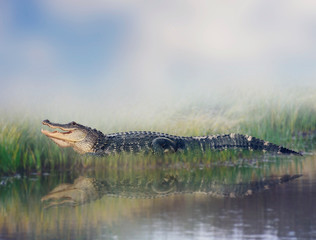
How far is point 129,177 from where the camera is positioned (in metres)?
10.6

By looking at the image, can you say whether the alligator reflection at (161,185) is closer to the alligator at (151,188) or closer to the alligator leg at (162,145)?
the alligator at (151,188)

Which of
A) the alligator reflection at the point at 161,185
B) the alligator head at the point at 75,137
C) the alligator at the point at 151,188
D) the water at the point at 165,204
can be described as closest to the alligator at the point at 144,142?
the alligator head at the point at 75,137

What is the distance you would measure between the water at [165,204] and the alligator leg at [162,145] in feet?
2.73

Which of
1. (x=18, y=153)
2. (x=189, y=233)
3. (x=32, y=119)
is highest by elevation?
(x=32, y=119)

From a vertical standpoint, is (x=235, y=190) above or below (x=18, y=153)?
below

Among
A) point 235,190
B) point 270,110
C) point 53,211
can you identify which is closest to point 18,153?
point 53,211

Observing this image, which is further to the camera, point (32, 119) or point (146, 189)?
point (32, 119)

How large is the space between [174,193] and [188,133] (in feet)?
17.2

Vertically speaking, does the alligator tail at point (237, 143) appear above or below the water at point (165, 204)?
above

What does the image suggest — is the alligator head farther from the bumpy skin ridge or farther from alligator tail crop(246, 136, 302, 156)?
alligator tail crop(246, 136, 302, 156)

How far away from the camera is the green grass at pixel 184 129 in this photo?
1186cm

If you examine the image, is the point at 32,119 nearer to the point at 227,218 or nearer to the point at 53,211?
the point at 53,211

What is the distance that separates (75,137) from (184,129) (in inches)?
116

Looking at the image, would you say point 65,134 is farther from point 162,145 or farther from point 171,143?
point 171,143
